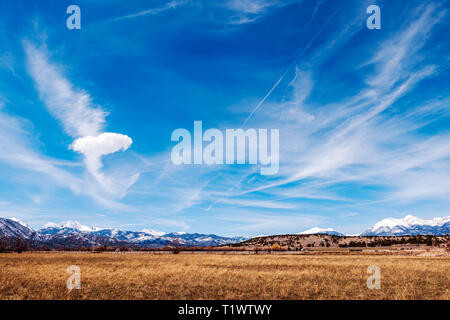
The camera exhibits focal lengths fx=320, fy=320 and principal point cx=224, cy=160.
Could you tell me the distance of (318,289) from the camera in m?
20.8

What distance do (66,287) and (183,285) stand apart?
7.79m

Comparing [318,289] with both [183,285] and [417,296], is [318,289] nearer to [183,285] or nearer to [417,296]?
[417,296]

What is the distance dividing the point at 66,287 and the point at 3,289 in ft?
12.4

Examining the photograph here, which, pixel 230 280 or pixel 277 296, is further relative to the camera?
pixel 230 280

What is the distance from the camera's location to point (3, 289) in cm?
2064

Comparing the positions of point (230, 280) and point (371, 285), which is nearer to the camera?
point (371, 285)
